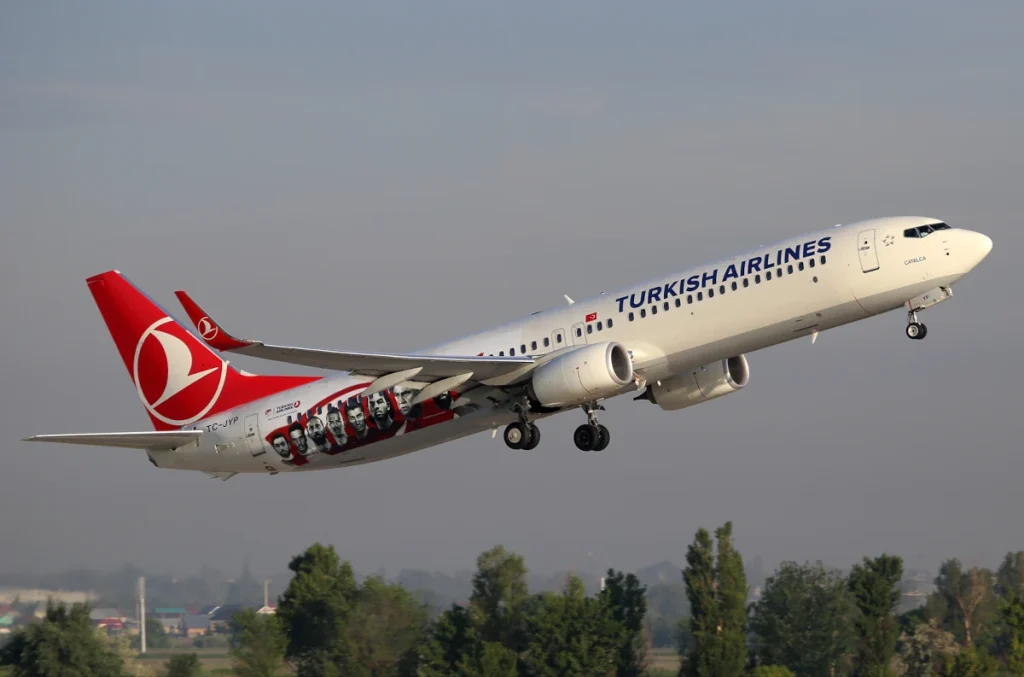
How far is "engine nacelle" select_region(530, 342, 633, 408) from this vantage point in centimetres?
4147

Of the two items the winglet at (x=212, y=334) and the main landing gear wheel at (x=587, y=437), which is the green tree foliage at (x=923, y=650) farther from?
the winglet at (x=212, y=334)

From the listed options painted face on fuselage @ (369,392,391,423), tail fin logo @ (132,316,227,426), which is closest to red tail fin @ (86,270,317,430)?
tail fin logo @ (132,316,227,426)

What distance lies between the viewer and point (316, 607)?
11188cm

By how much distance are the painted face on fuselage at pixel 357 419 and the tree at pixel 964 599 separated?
99.0 m

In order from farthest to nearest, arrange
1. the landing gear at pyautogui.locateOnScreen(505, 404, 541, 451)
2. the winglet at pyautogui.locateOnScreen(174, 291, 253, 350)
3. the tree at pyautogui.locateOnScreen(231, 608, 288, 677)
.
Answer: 1. the tree at pyautogui.locateOnScreen(231, 608, 288, 677)
2. the landing gear at pyautogui.locateOnScreen(505, 404, 541, 451)
3. the winglet at pyautogui.locateOnScreen(174, 291, 253, 350)

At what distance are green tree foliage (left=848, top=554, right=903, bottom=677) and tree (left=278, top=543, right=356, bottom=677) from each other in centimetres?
3843

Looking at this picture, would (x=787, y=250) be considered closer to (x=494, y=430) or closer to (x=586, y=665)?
(x=494, y=430)

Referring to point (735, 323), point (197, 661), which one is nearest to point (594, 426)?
point (735, 323)

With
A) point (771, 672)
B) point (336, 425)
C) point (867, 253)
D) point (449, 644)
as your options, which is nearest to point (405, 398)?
point (336, 425)

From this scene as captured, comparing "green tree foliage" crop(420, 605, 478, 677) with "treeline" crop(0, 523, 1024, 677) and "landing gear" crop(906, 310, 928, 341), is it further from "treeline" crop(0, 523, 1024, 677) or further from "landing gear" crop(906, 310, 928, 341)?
"landing gear" crop(906, 310, 928, 341)

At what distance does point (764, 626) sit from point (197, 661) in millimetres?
46768

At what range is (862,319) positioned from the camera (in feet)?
138

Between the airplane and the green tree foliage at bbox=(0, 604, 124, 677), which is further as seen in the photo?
the green tree foliage at bbox=(0, 604, 124, 677)

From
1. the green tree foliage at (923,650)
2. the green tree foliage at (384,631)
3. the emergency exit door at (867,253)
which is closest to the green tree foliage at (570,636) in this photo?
the green tree foliage at (384,631)
